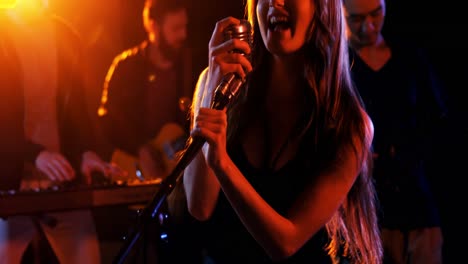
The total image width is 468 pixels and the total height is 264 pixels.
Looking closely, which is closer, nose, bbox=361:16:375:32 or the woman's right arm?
the woman's right arm

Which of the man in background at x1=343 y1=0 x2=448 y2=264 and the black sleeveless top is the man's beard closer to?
the man in background at x1=343 y1=0 x2=448 y2=264

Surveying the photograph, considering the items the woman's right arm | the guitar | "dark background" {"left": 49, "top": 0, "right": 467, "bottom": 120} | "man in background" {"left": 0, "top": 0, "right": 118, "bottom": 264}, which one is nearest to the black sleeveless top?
the woman's right arm

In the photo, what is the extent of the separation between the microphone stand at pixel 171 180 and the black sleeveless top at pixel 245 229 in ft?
1.26

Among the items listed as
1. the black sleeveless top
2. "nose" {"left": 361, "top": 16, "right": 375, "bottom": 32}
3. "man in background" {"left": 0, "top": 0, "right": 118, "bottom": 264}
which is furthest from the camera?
"nose" {"left": 361, "top": 16, "right": 375, "bottom": 32}

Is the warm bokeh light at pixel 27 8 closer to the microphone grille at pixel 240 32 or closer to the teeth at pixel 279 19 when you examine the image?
the teeth at pixel 279 19

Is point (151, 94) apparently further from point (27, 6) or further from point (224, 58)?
point (224, 58)

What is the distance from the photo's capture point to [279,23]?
1.79 metres

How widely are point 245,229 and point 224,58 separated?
51 centimetres

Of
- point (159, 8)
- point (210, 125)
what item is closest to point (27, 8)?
point (159, 8)

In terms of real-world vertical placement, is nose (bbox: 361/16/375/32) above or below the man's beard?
below

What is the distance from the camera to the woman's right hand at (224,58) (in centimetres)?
154

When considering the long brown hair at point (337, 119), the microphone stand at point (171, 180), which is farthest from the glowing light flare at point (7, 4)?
the microphone stand at point (171, 180)

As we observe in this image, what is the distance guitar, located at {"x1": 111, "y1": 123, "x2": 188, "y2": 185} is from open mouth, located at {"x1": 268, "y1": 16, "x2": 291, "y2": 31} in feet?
8.74

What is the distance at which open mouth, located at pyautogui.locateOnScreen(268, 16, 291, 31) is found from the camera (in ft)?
5.86
